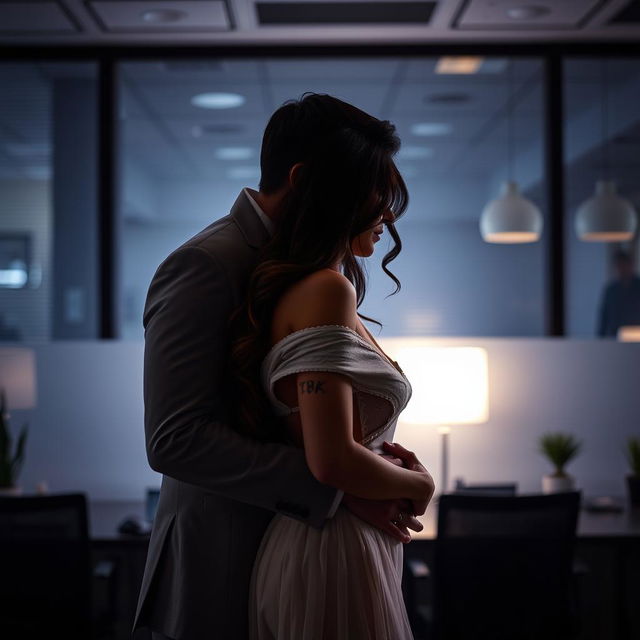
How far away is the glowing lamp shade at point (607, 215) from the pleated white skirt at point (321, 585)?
113 inches

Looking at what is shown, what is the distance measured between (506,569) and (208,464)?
66.3 inches

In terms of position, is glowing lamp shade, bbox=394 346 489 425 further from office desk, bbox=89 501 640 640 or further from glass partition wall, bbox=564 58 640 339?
glass partition wall, bbox=564 58 640 339

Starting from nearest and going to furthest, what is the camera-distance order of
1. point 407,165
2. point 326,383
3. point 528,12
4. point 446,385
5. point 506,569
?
1. point 326,383
2. point 506,569
3. point 446,385
4. point 528,12
5. point 407,165

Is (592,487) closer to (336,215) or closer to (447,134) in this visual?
(447,134)

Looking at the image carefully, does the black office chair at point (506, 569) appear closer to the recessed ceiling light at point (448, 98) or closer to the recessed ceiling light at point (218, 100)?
the recessed ceiling light at point (448, 98)

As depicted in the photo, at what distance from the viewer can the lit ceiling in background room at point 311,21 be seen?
3283 millimetres

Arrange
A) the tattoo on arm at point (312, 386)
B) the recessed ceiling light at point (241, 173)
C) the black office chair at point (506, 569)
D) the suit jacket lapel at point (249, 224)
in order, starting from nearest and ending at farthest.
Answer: the tattoo on arm at point (312, 386) → the suit jacket lapel at point (249, 224) → the black office chair at point (506, 569) → the recessed ceiling light at point (241, 173)

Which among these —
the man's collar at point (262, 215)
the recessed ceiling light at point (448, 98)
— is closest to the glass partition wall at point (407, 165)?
the recessed ceiling light at point (448, 98)

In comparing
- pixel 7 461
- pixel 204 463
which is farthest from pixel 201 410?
pixel 7 461

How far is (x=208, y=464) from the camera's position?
1.11 meters

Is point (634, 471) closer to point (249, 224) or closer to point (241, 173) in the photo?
point (241, 173)

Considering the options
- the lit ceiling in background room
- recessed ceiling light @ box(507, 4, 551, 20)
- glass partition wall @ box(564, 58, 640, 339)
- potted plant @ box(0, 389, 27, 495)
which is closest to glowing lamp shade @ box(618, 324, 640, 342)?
glass partition wall @ box(564, 58, 640, 339)

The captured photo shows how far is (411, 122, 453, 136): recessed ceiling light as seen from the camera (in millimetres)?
3895

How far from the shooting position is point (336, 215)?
113cm
